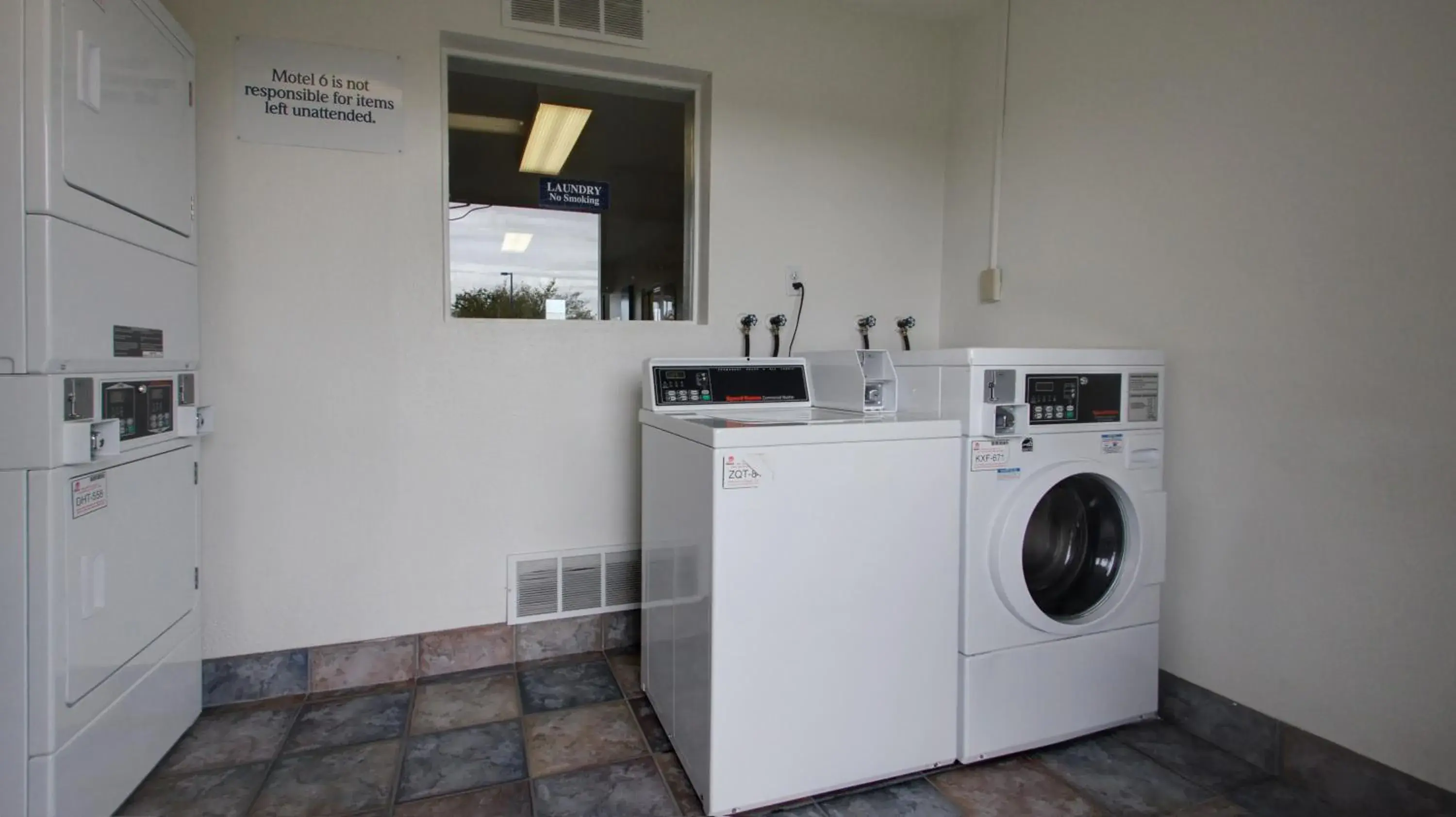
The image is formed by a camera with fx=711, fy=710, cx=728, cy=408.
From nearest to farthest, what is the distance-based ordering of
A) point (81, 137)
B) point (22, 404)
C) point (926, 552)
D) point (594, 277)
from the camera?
point (22, 404)
point (81, 137)
point (926, 552)
point (594, 277)

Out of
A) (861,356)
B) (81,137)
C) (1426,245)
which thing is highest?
(81,137)

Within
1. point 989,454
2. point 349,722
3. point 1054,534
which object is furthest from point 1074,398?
point 349,722

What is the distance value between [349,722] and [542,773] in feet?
2.28

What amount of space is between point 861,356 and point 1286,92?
1.29m

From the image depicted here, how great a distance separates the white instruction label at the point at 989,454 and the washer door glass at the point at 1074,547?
0.92 ft

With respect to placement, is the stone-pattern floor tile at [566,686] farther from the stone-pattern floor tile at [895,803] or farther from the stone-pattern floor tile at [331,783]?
the stone-pattern floor tile at [895,803]

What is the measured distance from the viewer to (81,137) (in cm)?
150

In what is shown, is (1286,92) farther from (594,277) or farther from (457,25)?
(457,25)

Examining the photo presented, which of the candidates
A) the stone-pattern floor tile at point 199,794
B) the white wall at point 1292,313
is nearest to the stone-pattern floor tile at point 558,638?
the stone-pattern floor tile at point 199,794

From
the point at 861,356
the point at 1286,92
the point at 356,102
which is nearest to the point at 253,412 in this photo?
the point at 356,102

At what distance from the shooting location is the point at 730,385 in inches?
91.1

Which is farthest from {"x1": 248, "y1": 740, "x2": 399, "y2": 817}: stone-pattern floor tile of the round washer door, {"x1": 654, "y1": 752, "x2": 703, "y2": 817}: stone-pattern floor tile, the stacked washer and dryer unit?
the round washer door

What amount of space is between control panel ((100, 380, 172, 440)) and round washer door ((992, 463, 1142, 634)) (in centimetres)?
217

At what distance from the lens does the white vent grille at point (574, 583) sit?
2568 millimetres
